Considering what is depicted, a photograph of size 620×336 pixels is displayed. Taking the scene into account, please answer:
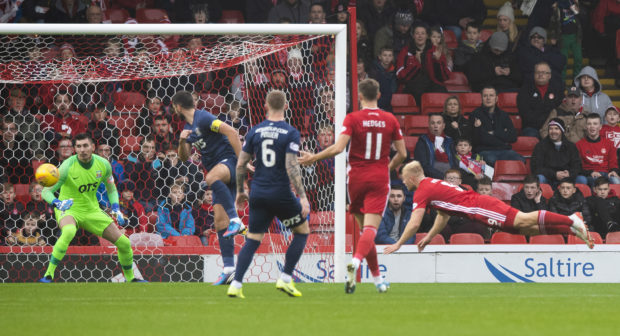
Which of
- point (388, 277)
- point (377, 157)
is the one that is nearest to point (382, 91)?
point (388, 277)

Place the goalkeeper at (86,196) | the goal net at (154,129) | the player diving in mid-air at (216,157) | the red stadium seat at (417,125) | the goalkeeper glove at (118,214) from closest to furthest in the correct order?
the player diving in mid-air at (216,157) → the goalkeeper glove at (118,214) → the goalkeeper at (86,196) → the goal net at (154,129) → the red stadium seat at (417,125)

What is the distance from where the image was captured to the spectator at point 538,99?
15.4 metres

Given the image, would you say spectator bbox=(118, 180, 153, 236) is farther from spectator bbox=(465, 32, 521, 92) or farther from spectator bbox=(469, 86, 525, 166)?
spectator bbox=(465, 32, 521, 92)

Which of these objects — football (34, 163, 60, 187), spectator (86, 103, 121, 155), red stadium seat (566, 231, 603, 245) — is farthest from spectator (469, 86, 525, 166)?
football (34, 163, 60, 187)

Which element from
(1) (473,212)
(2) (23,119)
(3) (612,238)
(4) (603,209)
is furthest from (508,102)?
(2) (23,119)

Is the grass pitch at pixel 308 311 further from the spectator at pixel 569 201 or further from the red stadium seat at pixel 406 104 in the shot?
the red stadium seat at pixel 406 104

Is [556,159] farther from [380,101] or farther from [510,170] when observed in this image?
[380,101]

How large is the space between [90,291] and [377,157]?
310 cm

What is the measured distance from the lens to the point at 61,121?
1276cm

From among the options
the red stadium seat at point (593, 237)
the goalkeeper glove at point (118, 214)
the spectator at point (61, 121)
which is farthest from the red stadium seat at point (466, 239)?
the spectator at point (61, 121)

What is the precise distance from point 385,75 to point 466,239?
390 centimetres

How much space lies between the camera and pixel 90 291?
8.59m

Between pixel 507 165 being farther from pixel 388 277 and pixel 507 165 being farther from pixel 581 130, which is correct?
pixel 388 277

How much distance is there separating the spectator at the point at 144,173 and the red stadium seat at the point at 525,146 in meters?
6.49
